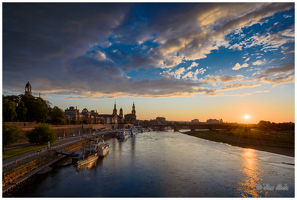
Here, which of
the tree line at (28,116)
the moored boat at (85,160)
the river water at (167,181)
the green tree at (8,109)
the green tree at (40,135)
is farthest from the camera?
the green tree at (8,109)

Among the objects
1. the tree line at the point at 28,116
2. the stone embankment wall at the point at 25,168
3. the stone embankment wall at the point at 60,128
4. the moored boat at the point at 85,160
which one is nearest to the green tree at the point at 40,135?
the tree line at the point at 28,116

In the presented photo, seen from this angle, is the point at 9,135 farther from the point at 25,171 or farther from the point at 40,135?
the point at 40,135

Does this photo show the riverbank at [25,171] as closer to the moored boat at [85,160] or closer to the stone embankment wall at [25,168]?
the stone embankment wall at [25,168]

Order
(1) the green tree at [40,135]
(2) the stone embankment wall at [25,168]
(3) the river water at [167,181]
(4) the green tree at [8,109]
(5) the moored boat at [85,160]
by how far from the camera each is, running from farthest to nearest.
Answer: (4) the green tree at [8,109]
(1) the green tree at [40,135]
(5) the moored boat at [85,160]
(3) the river water at [167,181]
(2) the stone embankment wall at [25,168]

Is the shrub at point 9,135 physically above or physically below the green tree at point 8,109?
below

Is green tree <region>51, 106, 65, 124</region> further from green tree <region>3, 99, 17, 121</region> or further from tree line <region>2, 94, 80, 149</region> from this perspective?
green tree <region>3, 99, 17, 121</region>

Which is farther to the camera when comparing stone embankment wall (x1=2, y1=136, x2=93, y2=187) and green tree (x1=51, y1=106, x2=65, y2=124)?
green tree (x1=51, y1=106, x2=65, y2=124)

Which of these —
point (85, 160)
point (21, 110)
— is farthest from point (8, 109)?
point (85, 160)

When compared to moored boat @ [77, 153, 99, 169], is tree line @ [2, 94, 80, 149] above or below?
above

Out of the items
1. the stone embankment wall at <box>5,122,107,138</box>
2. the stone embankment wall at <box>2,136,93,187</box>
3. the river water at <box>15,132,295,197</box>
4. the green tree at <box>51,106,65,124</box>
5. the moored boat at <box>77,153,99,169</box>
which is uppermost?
the green tree at <box>51,106,65,124</box>

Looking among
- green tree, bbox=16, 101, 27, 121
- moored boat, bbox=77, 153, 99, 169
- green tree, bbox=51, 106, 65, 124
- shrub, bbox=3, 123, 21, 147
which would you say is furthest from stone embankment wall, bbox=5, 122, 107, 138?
moored boat, bbox=77, 153, 99, 169

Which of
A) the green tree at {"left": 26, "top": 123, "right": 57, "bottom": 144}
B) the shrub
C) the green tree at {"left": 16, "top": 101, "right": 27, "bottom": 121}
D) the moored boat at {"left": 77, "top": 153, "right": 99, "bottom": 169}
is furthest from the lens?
the green tree at {"left": 16, "top": 101, "right": 27, "bottom": 121}

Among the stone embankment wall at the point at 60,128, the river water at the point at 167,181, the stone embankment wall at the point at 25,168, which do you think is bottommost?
the river water at the point at 167,181

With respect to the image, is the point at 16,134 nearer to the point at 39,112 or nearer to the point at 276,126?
the point at 39,112
